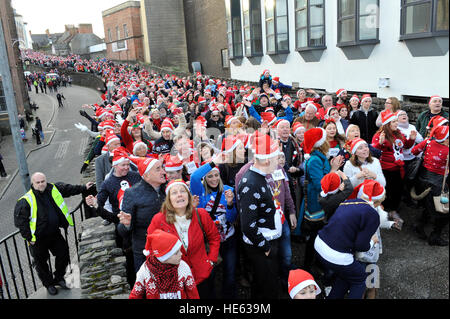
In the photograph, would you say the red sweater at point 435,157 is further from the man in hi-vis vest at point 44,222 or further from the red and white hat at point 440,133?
the man in hi-vis vest at point 44,222

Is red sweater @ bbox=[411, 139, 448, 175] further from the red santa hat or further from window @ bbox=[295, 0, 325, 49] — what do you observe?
window @ bbox=[295, 0, 325, 49]

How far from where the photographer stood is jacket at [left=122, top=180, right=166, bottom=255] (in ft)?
12.4

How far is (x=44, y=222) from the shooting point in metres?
5.28

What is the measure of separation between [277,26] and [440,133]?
41.6 ft

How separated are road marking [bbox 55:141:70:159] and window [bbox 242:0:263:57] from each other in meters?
12.3

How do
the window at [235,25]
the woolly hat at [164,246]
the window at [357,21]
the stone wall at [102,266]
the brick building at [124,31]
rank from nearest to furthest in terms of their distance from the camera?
the woolly hat at [164,246] < the stone wall at [102,266] < the window at [357,21] < the window at [235,25] < the brick building at [124,31]

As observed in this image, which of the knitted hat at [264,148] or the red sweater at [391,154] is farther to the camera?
the red sweater at [391,154]

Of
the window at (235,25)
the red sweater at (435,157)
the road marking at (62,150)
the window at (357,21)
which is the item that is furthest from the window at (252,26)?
the red sweater at (435,157)

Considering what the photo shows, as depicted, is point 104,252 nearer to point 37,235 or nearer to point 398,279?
point 37,235

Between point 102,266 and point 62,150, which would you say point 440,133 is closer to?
point 102,266

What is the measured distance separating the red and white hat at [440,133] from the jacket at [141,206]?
3.77 m

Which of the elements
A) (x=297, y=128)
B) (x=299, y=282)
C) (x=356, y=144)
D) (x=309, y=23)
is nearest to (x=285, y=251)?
(x=299, y=282)

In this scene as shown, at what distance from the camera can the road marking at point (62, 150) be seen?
68.1 feet

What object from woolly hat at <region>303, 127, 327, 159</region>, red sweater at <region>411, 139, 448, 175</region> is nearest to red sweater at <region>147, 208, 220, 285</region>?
woolly hat at <region>303, 127, 327, 159</region>
